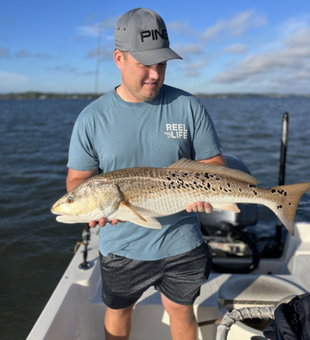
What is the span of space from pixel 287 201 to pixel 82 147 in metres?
1.75

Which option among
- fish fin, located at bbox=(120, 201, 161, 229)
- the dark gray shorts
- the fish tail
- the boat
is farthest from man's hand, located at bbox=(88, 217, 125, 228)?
the fish tail

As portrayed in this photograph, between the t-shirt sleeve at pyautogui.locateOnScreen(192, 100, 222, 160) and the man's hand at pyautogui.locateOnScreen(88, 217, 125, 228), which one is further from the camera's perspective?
the t-shirt sleeve at pyautogui.locateOnScreen(192, 100, 222, 160)

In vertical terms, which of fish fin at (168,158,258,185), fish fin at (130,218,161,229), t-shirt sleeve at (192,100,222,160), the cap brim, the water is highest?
the cap brim

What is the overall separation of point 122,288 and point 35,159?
17173 mm

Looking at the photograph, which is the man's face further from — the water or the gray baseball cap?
the water

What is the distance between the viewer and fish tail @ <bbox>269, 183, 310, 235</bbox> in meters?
2.74

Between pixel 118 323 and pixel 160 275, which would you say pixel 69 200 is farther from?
pixel 118 323

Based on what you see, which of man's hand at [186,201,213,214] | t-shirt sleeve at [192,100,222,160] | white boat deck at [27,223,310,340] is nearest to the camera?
man's hand at [186,201,213,214]

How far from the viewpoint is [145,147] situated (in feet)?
8.97

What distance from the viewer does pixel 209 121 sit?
9.25 ft

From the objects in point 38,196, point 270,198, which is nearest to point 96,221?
point 270,198

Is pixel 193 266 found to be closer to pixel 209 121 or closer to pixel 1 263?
pixel 209 121

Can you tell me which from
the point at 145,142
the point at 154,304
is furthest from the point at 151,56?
the point at 154,304

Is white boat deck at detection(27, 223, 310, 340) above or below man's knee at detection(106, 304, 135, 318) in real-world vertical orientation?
below
